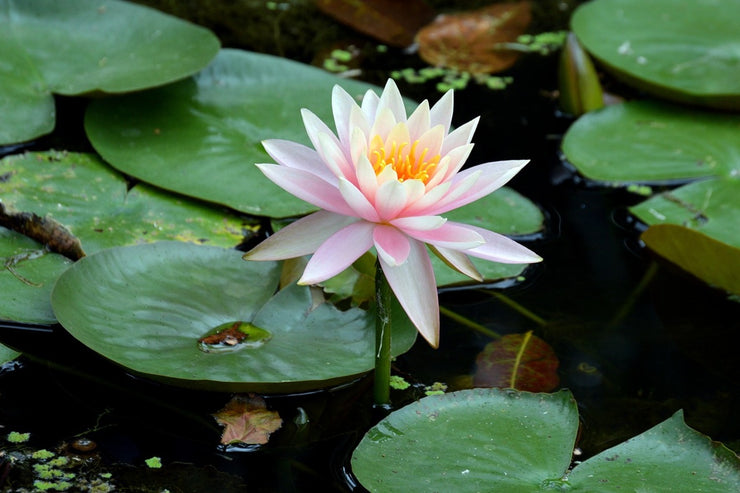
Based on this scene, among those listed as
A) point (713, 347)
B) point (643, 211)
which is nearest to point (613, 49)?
point (643, 211)

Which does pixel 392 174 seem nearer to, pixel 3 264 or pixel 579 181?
pixel 3 264

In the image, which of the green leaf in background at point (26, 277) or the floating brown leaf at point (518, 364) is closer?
the green leaf in background at point (26, 277)

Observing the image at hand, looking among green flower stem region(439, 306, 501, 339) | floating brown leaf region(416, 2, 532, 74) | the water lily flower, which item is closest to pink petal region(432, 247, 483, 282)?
the water lily flower

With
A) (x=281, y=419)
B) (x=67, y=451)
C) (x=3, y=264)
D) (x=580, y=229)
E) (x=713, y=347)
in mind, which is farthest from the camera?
(x=580, y=229)

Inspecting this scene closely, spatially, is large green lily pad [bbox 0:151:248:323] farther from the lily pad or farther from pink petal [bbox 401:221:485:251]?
pink petal [bbox 401:221:485:251]

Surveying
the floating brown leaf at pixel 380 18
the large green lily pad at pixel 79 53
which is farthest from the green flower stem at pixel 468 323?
the floating brown leaf at pixel 380 18

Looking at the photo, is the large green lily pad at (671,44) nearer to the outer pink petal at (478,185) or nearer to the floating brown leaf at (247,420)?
the outer pink petal at (478,185)
